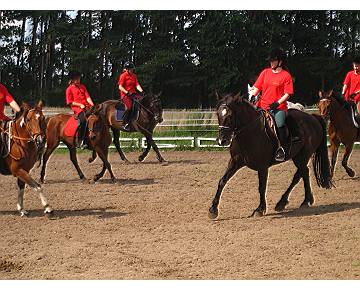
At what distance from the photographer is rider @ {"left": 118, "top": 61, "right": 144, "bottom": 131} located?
7.41 m

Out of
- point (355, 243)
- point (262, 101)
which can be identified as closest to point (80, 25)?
point (262, 101)

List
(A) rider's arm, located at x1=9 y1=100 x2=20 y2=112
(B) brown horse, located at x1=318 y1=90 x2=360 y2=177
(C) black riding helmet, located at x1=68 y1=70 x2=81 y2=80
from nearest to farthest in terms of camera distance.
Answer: (A) rider's arm, located at x1=9 y1=100 x2=20 y2=112 < (C) black riding helmet, located at x1=68 y1=70 x2=81 y2=80 < (B) brown horse, located at x1=318 y1=90 x2=360 y2=177

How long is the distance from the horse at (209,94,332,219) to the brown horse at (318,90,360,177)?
2.83ft

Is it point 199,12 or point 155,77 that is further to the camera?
point 155,77

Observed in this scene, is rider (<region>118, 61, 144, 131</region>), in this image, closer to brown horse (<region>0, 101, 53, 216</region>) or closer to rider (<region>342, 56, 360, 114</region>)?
brown horse (<region>0, 101, 53, 216</region>)

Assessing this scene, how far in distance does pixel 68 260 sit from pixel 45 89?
8.67ft

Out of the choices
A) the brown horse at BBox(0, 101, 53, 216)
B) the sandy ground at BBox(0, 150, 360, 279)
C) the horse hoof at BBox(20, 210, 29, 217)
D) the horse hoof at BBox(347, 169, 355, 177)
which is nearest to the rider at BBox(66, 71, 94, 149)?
the sandy ground at BBox(0, 150, 360, 279)

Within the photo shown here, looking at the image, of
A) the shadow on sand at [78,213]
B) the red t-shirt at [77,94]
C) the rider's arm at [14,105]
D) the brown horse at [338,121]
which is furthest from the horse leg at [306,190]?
the rider's arm at [14,105]

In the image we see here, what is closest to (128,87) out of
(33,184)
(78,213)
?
(78,213)

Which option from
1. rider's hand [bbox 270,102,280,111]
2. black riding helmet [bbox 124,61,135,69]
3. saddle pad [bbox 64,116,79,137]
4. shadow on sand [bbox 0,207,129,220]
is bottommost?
shadow on sand [bbox 0,207,129,220]

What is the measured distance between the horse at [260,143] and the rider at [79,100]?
2.31 metres

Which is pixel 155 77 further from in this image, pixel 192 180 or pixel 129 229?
pixel 129 229

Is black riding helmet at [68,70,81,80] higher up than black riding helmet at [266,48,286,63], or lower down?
lower down

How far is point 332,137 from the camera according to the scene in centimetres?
841
